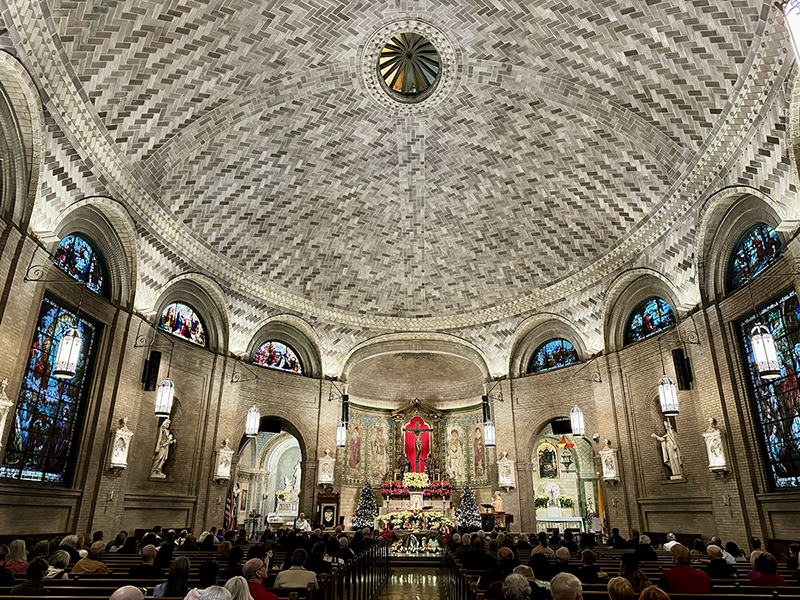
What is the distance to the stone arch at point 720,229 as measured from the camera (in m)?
13.3

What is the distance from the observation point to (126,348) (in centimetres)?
1480

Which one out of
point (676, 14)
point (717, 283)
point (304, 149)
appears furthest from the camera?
point (304, 149)

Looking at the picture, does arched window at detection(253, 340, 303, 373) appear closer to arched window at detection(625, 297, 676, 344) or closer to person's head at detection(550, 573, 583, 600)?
arched window at detection(625, 297, 676, 344)

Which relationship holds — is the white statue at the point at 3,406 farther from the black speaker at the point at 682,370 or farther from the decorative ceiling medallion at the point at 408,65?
the black speaker at the point at 682,370

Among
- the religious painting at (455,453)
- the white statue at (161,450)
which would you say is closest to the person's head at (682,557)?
the white statue at (161,450)

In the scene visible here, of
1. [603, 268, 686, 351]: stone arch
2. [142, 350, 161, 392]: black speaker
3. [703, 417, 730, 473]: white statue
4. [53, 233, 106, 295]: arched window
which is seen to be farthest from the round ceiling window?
[703, 417, 730, 473]: white statue

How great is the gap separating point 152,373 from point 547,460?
65.0 ft

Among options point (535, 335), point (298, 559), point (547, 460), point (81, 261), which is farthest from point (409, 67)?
point (547, 460)

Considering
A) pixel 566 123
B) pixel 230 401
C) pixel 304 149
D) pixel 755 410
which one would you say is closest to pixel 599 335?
pixel 755 410

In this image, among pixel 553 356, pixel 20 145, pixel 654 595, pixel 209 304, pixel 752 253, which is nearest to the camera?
pixel 654 595

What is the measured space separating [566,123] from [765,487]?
10.5m

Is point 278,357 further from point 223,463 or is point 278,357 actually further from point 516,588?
point 516,588

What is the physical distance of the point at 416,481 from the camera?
23.4 metres

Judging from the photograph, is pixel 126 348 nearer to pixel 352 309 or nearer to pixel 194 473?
pixel 194 473
